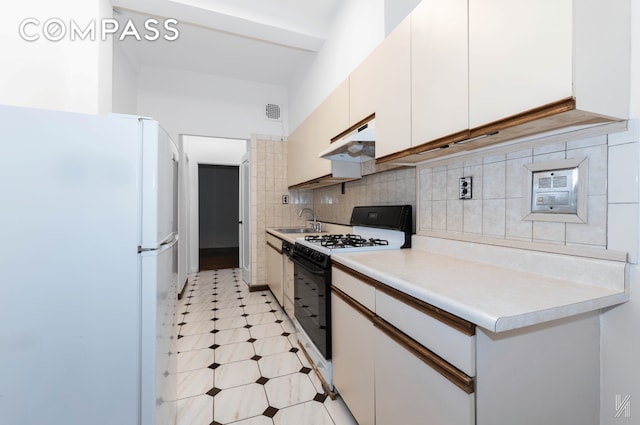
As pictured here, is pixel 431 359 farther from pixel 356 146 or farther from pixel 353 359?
pixel 356 146

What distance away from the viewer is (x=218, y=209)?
7.40 metres

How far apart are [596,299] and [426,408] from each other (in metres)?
0.64

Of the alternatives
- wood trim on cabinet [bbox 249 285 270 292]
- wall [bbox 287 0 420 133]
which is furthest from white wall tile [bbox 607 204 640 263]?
wood trim on cabinet [bbox 249 285 270 292]

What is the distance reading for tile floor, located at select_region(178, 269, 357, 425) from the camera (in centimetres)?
154

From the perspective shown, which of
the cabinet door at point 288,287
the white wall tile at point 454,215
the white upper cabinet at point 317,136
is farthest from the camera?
the cabinet door at point 288,287

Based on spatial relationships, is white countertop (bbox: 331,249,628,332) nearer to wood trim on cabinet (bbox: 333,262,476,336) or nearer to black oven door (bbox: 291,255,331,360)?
wood trim on cabinet (bbox: 333,262,476,336)

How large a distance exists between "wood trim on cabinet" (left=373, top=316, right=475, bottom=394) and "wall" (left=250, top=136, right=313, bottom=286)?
2.86 meters

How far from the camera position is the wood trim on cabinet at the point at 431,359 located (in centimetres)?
77

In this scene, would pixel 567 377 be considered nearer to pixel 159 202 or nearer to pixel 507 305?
pixel 507 305

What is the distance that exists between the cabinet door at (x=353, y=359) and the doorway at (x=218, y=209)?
236 inches

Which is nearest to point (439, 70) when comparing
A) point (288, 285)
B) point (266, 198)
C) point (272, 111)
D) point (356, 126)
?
point (356, 126)

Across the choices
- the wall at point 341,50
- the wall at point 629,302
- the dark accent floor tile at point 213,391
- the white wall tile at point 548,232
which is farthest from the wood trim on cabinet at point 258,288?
the wall at point 629,302

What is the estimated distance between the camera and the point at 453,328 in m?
0.81

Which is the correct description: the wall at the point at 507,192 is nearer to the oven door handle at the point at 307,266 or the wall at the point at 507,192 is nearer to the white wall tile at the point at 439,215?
the white wall tile at the point at 439,215
